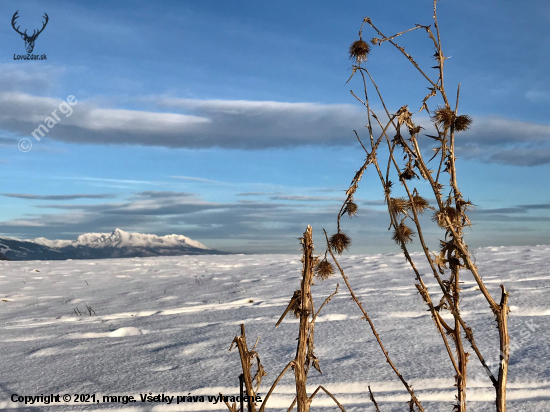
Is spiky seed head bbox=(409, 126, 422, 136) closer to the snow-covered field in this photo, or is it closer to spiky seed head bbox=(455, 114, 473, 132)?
spiky seed head bbox=(455, 114, 473, 132)

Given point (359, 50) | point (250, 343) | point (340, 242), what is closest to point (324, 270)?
point (340, 242)

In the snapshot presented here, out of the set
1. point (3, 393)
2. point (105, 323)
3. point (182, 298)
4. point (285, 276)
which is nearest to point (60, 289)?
point (182, 298)

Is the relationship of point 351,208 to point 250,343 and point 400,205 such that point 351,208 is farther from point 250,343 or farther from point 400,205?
point 250,343

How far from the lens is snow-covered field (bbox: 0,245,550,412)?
194 centimetres

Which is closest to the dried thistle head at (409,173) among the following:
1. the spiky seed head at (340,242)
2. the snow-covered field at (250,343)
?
the spiky seed head at (340,242)

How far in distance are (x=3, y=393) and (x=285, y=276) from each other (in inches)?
154

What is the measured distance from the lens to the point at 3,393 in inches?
85.6

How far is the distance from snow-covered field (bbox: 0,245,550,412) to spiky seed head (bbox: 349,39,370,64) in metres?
1.39

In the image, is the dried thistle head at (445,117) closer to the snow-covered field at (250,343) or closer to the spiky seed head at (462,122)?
the spiky seed head at (462,122)

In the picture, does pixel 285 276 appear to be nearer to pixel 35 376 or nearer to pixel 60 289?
pixel 60 289

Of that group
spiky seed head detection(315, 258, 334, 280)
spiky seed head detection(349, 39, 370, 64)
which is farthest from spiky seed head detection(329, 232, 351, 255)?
spiky seed head detection(349, 39, 370, 64)

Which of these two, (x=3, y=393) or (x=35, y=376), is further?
(x=35, y=376)

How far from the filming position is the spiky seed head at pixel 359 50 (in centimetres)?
153

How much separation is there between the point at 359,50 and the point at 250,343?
6.32 ft
